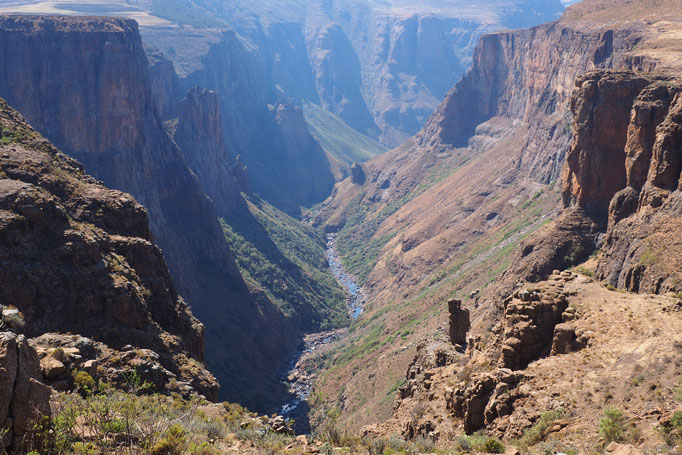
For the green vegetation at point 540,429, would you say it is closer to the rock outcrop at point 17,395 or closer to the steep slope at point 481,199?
the rock outcrop at point 17,395

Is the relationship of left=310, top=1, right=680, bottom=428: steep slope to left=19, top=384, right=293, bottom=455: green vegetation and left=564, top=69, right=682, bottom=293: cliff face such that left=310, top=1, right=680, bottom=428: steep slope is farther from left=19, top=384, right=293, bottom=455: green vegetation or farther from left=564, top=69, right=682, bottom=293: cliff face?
left=19, top=384, right=293, bottom=455: green vegetation

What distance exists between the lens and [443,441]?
2875 centimetres

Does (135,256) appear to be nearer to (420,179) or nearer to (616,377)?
(616,377)

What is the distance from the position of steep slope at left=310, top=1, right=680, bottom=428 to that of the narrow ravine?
3.74 metres

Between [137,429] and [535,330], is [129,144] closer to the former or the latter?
[535,330]

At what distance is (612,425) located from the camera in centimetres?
2227

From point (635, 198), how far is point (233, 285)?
7415 cm

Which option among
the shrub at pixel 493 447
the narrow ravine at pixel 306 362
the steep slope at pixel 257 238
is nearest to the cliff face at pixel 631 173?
the shrub at pixel 493 447

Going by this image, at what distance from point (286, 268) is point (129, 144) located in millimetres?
49285

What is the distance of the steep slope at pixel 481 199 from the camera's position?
72.2 metres

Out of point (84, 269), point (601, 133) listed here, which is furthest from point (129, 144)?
point (601, 133)

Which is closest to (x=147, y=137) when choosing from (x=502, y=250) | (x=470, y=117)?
(x=502, y=250)

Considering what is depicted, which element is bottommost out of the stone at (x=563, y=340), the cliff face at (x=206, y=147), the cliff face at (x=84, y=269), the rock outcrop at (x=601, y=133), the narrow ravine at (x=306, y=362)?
the narrow ravine at (x=306, y=362)

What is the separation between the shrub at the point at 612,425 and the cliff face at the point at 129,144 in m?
70.3
